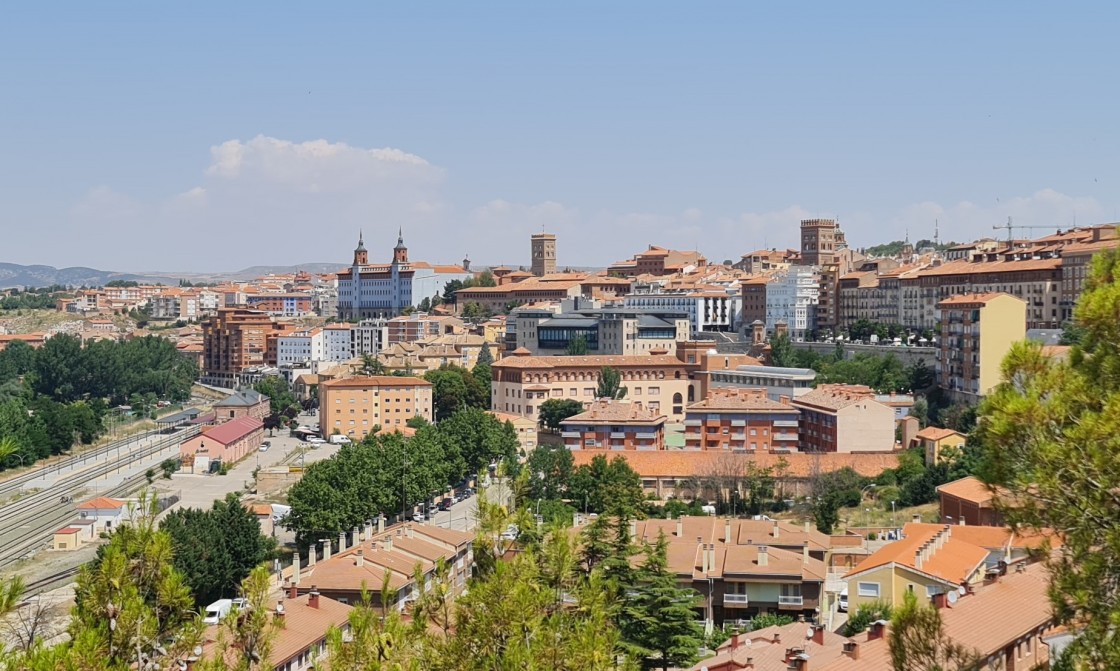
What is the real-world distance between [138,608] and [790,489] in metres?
26.2

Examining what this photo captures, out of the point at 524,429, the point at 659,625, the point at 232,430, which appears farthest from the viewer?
the point at 232,430

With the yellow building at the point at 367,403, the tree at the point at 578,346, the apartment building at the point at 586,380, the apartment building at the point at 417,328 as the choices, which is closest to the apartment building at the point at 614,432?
the apartment building at the point at 586,380

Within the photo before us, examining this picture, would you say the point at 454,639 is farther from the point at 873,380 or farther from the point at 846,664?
the point at 873,380

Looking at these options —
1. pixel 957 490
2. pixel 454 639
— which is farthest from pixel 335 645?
pixel 957 490

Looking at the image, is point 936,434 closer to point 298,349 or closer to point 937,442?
point 937,442

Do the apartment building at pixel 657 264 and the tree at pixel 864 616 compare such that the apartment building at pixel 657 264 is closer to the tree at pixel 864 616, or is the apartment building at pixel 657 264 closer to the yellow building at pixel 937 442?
the yellow building at pixel 937 442

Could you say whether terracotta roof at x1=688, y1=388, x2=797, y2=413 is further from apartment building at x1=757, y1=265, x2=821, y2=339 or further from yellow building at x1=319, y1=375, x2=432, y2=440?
apartment building at x1=757, y1=265, x2=821, y2=339

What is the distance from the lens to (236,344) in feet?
223

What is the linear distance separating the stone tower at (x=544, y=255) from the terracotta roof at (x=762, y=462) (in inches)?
1912

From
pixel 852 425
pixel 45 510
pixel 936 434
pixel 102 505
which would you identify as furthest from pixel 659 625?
pixel 45 510

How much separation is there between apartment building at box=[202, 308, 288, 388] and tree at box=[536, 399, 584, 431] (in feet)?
93.9

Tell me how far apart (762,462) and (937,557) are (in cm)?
1449

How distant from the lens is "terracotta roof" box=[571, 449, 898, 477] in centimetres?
3253

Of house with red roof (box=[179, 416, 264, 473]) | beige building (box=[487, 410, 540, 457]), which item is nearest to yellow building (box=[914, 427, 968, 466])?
beige building (box=[487, 410, 540, 457])
